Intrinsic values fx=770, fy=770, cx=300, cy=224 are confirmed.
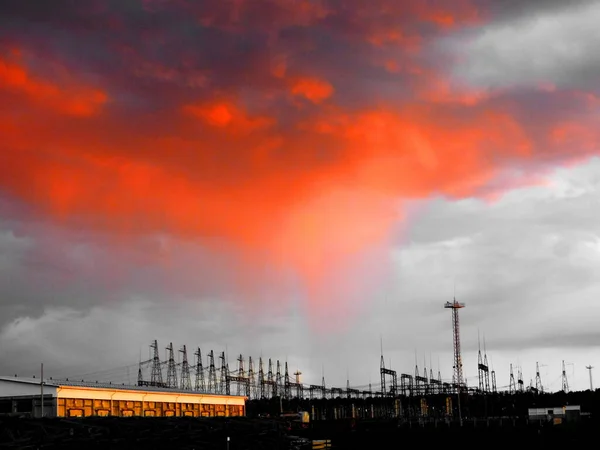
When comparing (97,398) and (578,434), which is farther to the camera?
(578,434)

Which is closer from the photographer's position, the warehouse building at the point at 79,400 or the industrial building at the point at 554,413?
the warehouse building at the point at 79,400

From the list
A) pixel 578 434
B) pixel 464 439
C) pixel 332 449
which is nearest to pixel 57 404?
pixel 332 449

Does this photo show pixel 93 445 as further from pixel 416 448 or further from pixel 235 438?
pixel 416 448

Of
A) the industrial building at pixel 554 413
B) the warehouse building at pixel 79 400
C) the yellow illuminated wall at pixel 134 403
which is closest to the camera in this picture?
the warehouse building at pixel 79 400

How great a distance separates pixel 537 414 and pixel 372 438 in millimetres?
105472

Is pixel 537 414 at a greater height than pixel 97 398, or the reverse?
pixel 97 398

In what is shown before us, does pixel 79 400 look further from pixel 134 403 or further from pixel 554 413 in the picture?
pixel 554 413

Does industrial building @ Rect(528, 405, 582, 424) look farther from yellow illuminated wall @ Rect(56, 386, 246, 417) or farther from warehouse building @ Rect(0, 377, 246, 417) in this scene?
warehouse building @ Rect(0, 377, 246, 417)

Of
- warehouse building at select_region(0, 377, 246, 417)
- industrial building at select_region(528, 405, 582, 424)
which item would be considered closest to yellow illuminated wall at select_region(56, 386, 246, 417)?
warehouse building at select_region(0, 377, 246, 417)

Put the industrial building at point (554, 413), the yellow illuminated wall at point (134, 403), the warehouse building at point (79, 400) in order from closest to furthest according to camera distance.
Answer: the warehouse building at point (79, 400), the yellow illuminated wall at point (134, 403), the industrial building at point (554, 413)

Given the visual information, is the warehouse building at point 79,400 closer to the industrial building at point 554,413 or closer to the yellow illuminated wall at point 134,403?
the yellow illuminated wall at point 134,403

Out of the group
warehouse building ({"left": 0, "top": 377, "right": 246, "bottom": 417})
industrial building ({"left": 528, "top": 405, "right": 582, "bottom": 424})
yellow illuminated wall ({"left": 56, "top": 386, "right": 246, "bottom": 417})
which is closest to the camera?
warehouse building ({"left": 0, "top": 377, "right": 246, "bottom": 417})

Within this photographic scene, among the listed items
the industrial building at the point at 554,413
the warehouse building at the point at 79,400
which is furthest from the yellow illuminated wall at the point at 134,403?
the industrial building at the point at 554,413

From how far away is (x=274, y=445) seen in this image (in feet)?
223
